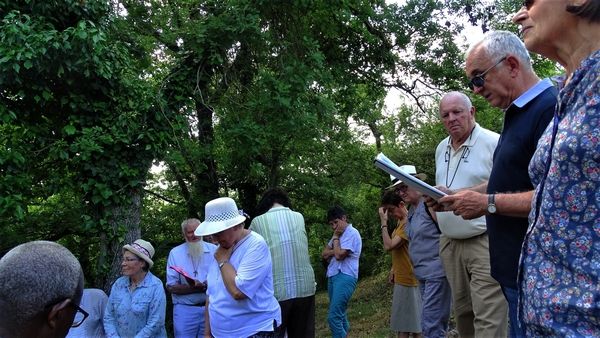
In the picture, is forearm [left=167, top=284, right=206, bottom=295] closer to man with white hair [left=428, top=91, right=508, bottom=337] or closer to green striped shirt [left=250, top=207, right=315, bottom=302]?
green striped shirt [left=250, top=207, right=315, bottom=302]

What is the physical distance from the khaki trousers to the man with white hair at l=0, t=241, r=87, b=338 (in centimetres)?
257

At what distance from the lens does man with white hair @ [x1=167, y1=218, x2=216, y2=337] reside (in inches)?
246

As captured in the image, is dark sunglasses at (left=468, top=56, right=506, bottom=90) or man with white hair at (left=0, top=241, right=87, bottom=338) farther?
dark sunglasses at (left=468, top=56, right=506, bottom=90)

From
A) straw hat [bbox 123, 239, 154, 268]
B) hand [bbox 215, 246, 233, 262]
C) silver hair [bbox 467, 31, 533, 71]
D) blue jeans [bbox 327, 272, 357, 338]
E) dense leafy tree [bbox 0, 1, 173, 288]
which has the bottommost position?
blue jeans [bbox 327, 272, 357, 338]

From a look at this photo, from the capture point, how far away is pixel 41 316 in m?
1.70

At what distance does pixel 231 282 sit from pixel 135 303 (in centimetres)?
188

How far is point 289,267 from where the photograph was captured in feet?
19.5

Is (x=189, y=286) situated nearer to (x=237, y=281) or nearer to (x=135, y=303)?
(x=135, y=303)

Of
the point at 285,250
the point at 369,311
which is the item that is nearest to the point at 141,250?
the point at 285,250

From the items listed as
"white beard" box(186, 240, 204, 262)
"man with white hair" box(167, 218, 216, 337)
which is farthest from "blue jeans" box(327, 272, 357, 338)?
"white beard" box(186, 240, 204, 262)

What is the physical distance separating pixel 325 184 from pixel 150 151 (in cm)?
643

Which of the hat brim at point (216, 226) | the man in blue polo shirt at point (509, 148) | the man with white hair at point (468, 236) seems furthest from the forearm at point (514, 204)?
the hat brim at point (216, 226)

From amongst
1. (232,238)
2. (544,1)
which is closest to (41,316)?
(544,1)

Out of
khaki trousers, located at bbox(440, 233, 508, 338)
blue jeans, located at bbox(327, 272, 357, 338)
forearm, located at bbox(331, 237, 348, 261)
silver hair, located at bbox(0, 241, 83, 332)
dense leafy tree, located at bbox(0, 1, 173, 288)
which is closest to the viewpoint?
silver hair, located at bbox(0, 241, 83, 332)
